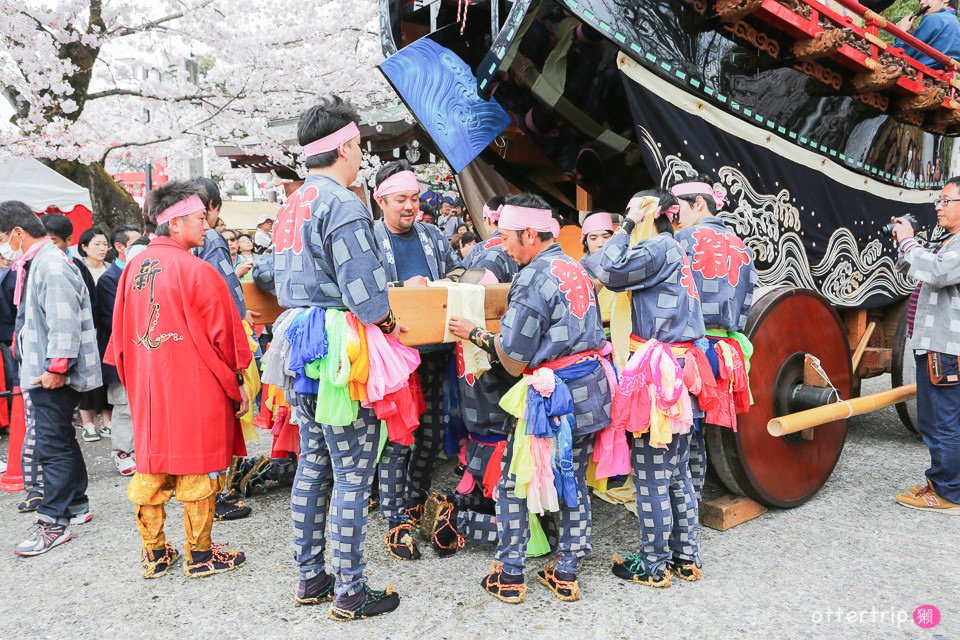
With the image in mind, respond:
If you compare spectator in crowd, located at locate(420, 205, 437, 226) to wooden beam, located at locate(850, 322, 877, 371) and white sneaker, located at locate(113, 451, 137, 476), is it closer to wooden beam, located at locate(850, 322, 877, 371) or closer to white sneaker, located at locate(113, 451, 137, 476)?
white sneaker, located at locate(113, 451, 137, 476)

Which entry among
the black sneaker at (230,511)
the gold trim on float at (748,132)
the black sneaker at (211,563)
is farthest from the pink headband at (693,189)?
the black sneaker at (230,511)

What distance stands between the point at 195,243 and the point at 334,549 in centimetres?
156

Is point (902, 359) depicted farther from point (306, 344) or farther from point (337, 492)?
point (306, 344)

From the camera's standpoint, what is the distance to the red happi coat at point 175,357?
2.74 metres

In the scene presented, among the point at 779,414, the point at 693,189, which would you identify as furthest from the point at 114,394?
the point at 779,414

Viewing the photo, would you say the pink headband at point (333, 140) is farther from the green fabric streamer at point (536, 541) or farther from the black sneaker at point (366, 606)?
the green fabric streamer at point (536, 541)

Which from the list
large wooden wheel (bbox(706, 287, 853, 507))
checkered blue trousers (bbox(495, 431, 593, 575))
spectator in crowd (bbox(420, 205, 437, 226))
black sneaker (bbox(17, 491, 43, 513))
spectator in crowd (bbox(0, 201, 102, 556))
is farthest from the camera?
spectator in crowd (bbox(420, 205, 437, 226))

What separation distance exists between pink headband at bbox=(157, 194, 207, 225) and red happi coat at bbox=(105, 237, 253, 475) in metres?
0.11

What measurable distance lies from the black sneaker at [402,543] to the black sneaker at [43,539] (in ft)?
5.72

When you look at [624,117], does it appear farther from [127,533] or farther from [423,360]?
[127,533]

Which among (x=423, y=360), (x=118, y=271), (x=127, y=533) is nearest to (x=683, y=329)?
(x=423, y=360)

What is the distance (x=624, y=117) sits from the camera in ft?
13.0

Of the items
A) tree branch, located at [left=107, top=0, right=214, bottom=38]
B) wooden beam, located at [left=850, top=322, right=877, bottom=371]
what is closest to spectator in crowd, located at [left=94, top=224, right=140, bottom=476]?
tree branch, located at [left=107, top=0, right=214, bottom=38]

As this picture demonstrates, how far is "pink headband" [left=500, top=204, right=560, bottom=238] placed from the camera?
2.63 meters
